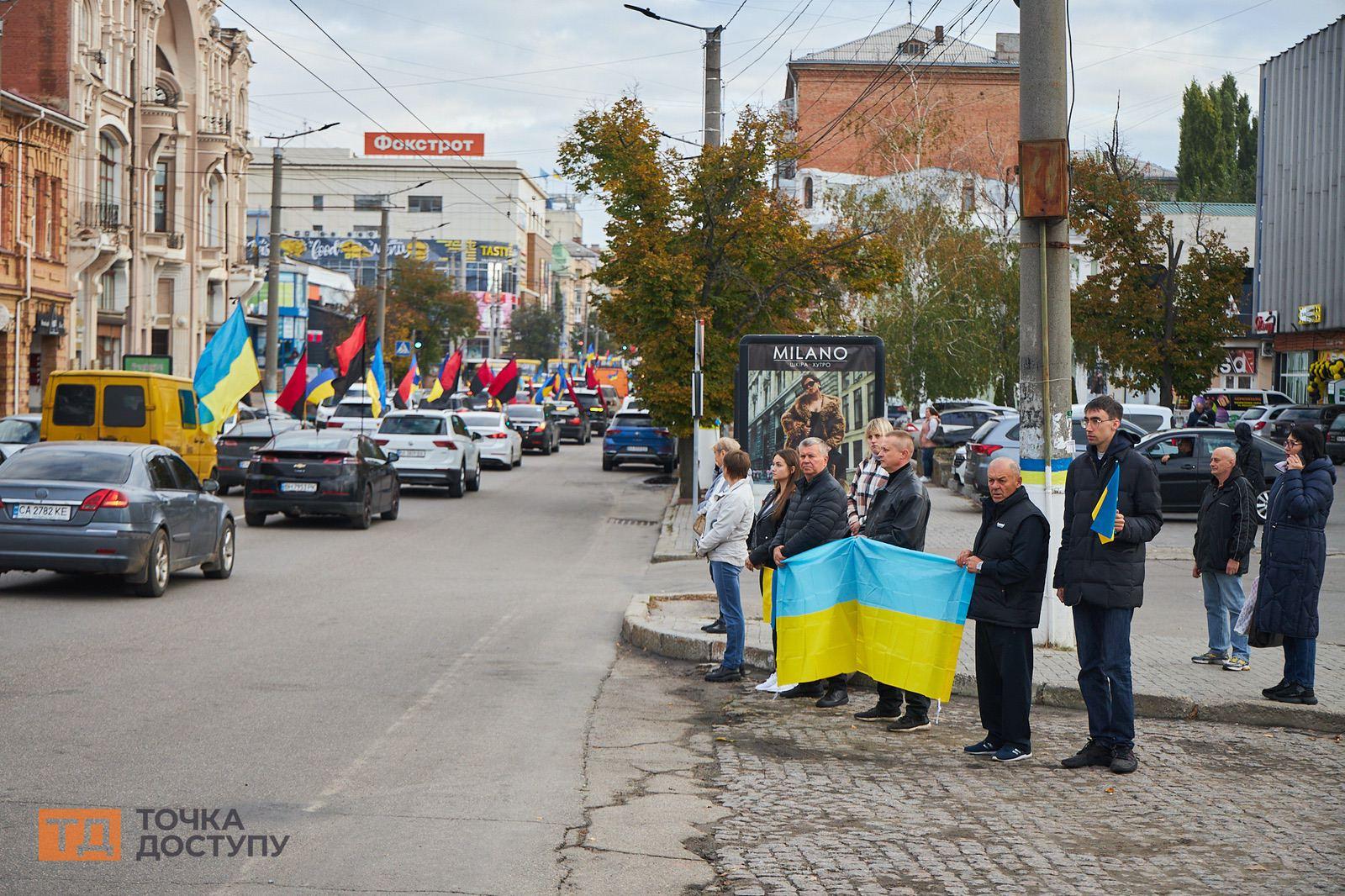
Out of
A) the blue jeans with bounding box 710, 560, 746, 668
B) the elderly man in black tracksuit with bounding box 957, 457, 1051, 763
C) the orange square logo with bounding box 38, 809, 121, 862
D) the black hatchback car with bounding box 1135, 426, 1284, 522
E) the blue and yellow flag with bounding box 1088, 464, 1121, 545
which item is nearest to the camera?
the orange square logo with bounding box 38, 809, 121, 862

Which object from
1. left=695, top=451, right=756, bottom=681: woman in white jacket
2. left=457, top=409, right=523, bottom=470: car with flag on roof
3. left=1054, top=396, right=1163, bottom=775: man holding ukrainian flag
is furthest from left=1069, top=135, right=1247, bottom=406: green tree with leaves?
left=1054, top=396, right=1163, bottom=775: man holding ukrainian flag

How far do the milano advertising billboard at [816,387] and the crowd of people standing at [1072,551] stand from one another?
233 inches

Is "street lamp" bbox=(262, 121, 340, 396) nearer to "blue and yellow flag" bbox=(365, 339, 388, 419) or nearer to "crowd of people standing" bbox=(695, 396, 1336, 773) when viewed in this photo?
"blue and yellow flag" bbox=(365, 339, 388, 419)

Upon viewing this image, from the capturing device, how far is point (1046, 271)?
11.2 meters

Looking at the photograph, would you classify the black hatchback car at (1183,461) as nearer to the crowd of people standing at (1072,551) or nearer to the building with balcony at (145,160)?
the crowd of people standing at (1072,551)

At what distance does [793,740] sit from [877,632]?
3.36 ft

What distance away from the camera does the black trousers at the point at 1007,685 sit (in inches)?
316

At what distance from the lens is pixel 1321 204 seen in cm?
4934

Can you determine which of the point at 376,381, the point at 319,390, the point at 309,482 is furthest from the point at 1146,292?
the point at 309,482

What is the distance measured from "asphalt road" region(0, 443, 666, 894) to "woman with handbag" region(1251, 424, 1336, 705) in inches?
179

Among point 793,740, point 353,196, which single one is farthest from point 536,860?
point 353,196

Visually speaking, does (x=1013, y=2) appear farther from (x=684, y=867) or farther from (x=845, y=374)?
(x=684, y=867)

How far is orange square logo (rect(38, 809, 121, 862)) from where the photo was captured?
5.77 meters

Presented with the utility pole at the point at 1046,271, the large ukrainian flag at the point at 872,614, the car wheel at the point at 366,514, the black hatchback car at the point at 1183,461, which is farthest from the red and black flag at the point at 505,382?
the large ukrainian flag at the point at 872,614
